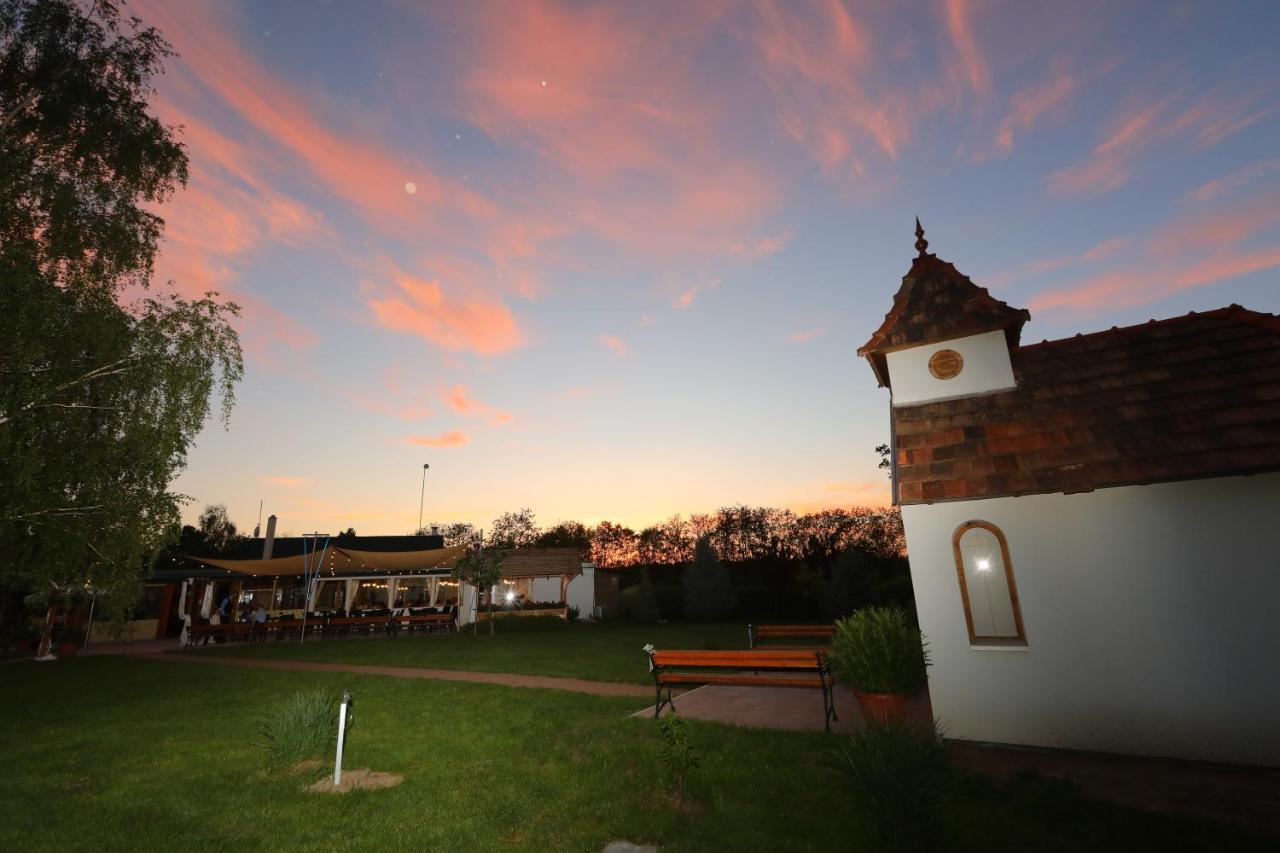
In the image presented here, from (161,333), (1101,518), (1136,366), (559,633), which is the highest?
(161,333)

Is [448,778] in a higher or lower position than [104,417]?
lower

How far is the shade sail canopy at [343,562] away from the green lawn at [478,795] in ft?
45.9

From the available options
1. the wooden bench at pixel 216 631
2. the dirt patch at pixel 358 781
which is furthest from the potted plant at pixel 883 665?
the wooden bench at pixel 216 631

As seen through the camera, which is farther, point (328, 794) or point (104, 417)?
point (104, 417)

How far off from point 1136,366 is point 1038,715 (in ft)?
18.0

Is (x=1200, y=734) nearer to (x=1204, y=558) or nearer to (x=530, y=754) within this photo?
(x=1204, y=558)

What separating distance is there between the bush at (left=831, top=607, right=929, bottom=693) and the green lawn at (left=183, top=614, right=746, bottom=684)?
218 inches

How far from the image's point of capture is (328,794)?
564 cm

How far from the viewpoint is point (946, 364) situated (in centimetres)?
918

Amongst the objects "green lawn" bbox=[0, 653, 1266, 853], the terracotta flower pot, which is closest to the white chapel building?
the terracotta flower pot

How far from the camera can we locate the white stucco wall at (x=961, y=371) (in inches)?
349

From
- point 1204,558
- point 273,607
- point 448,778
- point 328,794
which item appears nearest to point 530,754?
point 448,778

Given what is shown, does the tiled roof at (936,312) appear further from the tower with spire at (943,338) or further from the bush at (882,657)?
the bush at (882,657)

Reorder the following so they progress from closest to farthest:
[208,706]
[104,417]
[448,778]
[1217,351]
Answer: [448,778] < [1217,351] < [208,706] < [104,417]
